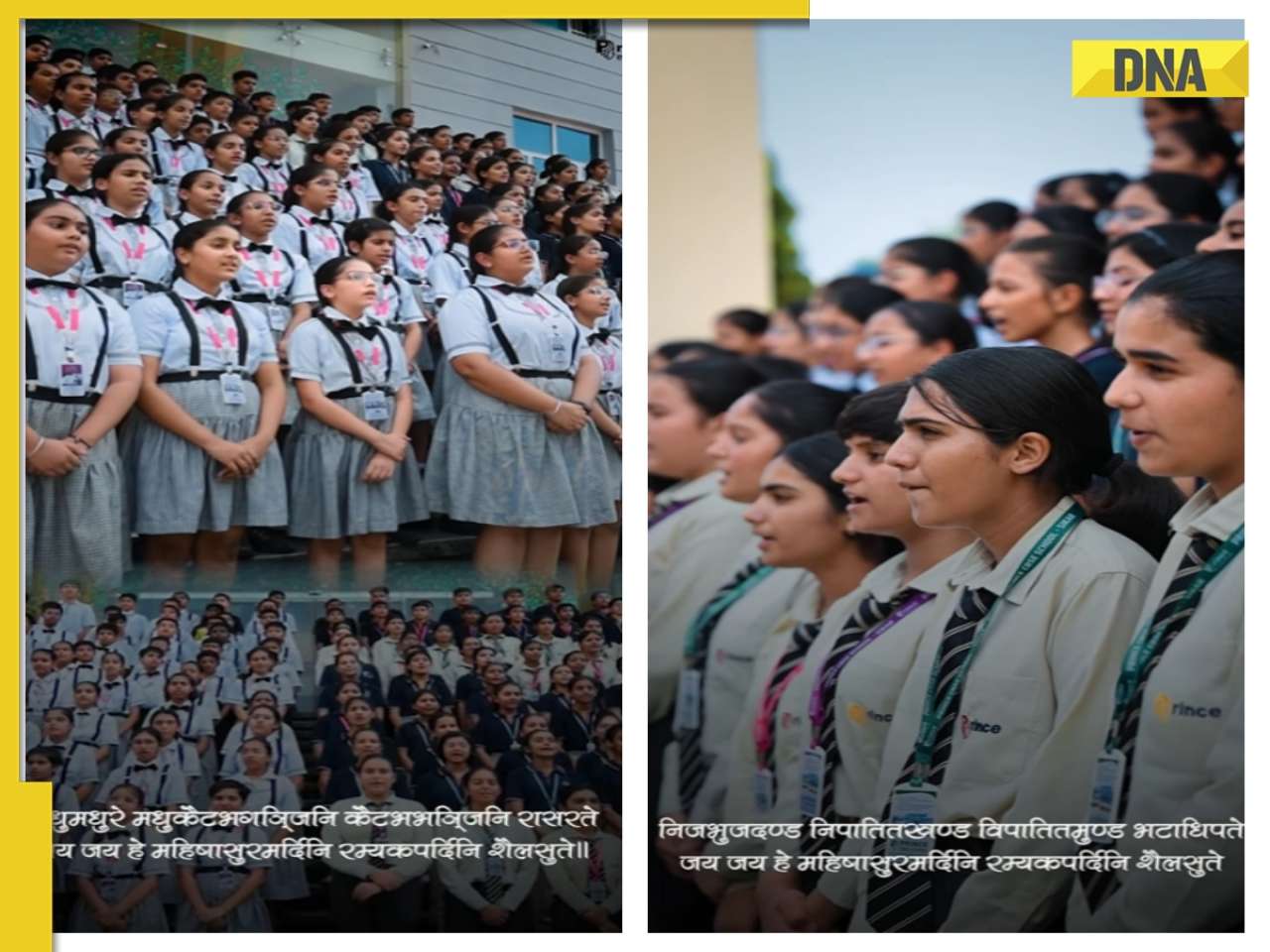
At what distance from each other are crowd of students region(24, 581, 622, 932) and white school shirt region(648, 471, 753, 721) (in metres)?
0.11

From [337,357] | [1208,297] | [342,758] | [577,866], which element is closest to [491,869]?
[577,866]

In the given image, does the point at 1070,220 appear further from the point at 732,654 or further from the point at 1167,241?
the point at 732,654

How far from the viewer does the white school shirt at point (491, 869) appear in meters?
4.10

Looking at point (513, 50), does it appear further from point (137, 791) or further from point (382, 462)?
point (137, 791)

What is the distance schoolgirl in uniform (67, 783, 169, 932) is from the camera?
4.08 metres

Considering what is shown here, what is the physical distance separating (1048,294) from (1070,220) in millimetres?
188

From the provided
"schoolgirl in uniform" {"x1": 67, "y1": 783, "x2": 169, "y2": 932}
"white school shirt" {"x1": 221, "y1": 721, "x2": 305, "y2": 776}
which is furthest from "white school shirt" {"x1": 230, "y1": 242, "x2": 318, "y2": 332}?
"schoolgirl in uniform" {"x1": 67, "y1": 783, "x2": 169, "y2": 932}

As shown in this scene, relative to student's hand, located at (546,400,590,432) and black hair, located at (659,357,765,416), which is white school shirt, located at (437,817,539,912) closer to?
student's hand, located at (546,400,590,432)

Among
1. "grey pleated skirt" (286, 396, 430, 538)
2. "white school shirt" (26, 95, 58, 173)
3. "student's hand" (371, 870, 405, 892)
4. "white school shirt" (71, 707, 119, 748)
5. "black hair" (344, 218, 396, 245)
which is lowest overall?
"student's hand" (371, 870, 405, 892)

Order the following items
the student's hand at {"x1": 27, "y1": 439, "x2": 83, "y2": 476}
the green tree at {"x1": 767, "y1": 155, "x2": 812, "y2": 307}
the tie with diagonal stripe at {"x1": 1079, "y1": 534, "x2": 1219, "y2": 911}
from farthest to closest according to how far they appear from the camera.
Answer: the green tree at {"x1": 767, "y1": 155, "x2": 812, "y2": 307}, the student's hand at {"x1": 27, "y1": 439, "x2": 83, "y2": 476}, the tie with diagonal stripe at {"x1": 1079, "y1": 534, "x2": 1219, "y2": 911}

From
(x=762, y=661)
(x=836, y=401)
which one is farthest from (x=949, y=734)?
(x=836, y=401)

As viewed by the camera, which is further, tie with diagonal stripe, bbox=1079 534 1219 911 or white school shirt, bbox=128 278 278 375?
white school shirt, bbox=128 278 278 375

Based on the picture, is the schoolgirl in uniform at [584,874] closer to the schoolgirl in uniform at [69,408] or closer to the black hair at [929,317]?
the schoolgirl in uniform at [69,408]

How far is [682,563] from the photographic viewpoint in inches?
164
